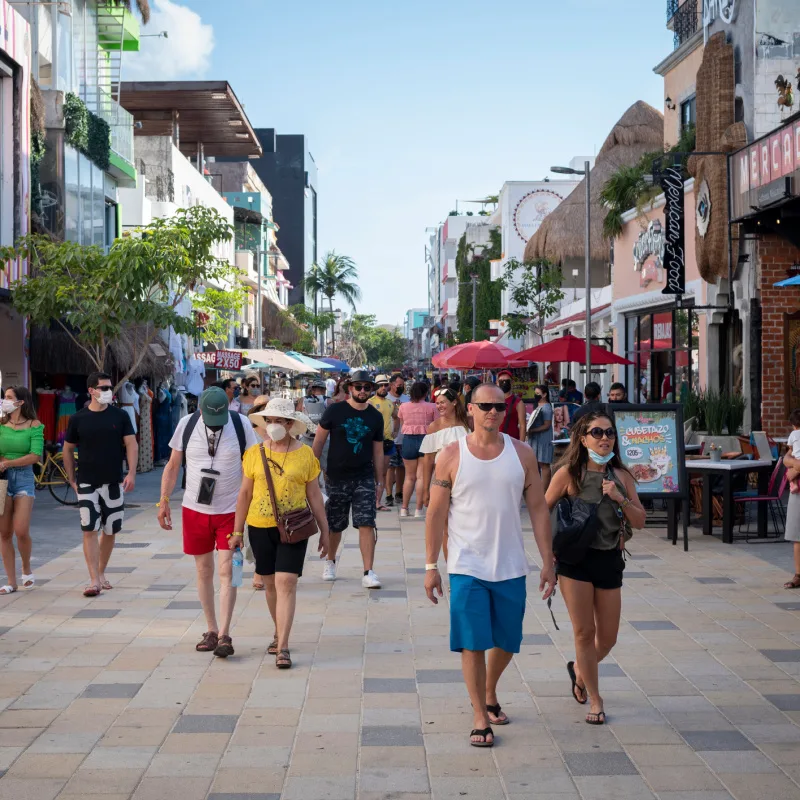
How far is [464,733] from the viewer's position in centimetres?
568

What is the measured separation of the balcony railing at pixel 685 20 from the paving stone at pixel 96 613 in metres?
18.4

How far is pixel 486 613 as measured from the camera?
5543mm

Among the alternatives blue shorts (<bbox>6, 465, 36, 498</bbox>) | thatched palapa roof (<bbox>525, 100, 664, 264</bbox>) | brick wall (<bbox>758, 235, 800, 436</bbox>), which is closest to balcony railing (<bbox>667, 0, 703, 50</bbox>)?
thatched palapa roof (<bbox>525, 100, 664, 264</bbox>)

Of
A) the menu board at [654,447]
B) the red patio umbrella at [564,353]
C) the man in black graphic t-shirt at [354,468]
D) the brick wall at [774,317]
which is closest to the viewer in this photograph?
the man in black graphic t-shirt at [354,468]

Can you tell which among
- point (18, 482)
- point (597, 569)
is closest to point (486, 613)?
point (597, 569)

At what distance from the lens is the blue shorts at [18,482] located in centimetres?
955

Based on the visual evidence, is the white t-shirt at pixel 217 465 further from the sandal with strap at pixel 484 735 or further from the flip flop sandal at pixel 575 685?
the sandal with strap at pixel 484 735

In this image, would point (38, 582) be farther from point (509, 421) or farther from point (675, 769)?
point (509, 421)

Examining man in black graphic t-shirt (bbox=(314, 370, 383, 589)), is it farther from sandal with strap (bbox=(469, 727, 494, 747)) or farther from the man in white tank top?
sandal with strap (bbox=(469, 727, 494, 747))

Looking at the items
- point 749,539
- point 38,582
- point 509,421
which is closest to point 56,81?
→ point 509,421

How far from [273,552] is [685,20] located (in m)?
19.8

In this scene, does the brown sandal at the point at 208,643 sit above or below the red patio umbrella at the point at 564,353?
below

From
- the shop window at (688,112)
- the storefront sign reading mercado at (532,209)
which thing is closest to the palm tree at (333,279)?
the storefront sign reading mercado at (532,209)

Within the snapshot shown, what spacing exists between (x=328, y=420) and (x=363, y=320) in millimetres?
120811
